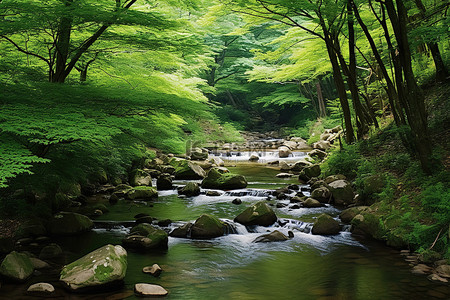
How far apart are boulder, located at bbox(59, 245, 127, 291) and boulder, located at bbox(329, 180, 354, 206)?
18.6 feet

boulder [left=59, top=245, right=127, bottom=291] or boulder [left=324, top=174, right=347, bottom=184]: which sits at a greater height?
boulder [left=324, top=174, right=347, bottom=184]

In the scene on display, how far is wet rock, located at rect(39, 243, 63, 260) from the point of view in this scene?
551 centimetres

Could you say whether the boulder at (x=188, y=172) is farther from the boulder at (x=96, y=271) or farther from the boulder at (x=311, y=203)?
the boulder at (x=96, y=271)

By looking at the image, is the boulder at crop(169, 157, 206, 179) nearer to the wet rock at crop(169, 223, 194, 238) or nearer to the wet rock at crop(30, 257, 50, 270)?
the wet rock at crop(169, 223, 194, 238)

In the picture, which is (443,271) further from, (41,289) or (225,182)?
(225,182)

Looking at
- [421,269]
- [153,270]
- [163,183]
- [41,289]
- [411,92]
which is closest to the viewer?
[41,289]

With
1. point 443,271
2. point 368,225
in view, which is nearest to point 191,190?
point 368,225

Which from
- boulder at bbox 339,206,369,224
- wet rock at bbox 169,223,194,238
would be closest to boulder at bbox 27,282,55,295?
wet rock at bbox 169,223,194,238

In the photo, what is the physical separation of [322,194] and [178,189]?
4.30 meters

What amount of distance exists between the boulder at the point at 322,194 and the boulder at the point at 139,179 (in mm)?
5265

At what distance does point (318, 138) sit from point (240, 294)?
18.4m

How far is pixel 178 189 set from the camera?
36.2 ft

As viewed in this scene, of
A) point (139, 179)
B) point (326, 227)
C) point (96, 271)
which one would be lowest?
point (96, 271)

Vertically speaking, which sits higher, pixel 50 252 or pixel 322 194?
pixel 322 194
